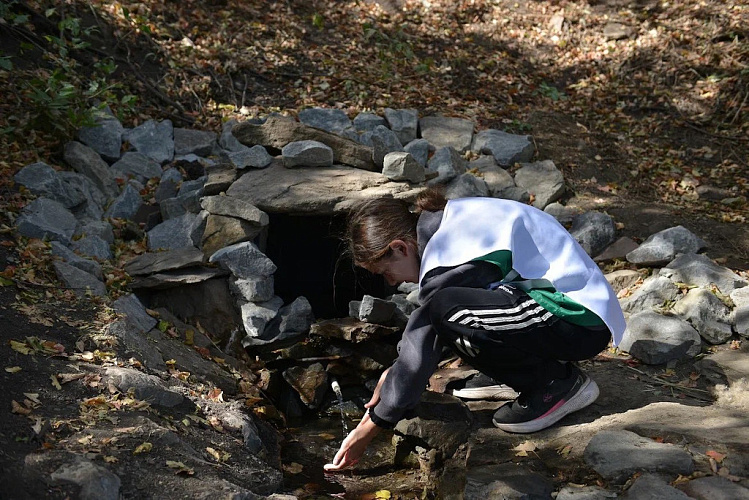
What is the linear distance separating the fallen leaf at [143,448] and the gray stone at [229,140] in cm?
317

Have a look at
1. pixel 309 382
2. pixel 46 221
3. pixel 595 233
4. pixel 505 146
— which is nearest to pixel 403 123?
pixel 505 146

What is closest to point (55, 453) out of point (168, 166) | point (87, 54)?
point (168, 166)

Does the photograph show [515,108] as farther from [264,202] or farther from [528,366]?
[528,366]

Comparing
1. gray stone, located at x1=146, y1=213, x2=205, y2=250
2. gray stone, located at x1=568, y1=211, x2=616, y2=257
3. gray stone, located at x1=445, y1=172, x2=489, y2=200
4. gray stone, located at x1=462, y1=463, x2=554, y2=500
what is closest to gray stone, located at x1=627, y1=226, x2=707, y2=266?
gray stone, located at x1=568, y1=211, x2=616, y2=257

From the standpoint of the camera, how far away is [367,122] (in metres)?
6.11

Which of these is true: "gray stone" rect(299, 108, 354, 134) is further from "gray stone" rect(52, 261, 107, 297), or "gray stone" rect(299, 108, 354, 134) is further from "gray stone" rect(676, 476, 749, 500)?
"gray stone" rect(676, 476, 749, 500)

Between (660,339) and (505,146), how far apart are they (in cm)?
253

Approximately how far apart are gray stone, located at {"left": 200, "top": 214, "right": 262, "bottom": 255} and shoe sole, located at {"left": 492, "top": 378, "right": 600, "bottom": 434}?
2229mm

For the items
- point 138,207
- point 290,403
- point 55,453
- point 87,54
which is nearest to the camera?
point 55,453

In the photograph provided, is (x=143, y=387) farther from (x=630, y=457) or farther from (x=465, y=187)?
(x=465, y=187)

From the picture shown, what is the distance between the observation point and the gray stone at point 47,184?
15.8ft

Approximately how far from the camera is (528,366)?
312 cm

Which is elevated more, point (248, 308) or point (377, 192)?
point (377, 192)

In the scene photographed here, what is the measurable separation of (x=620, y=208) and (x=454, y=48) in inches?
122
